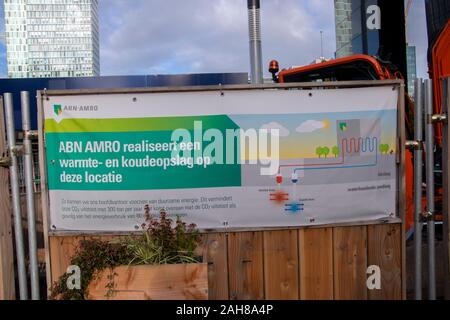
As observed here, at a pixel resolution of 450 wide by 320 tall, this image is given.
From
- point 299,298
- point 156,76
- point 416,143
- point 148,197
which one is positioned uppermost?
point 156,76

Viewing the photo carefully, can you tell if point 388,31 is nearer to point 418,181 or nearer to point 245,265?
point 418,181

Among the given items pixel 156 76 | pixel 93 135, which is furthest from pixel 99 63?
pixel 93 135

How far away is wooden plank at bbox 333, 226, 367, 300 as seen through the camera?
3.48m

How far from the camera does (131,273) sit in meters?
2.99

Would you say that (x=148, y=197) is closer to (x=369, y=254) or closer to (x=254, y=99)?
(x=254, y=99)

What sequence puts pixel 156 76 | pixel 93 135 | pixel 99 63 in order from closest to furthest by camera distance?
pixel 93 135
pixel 156 76
pixel 99 63

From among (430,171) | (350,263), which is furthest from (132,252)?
(430,171)

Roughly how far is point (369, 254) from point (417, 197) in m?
0.57

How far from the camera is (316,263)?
3.46 meters

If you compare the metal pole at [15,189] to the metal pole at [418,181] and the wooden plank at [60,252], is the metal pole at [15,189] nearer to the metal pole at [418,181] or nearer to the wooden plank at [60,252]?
the wooden plank at [60,252]

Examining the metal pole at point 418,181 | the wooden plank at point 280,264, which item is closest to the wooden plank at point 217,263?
the wooden plank at point 280,264

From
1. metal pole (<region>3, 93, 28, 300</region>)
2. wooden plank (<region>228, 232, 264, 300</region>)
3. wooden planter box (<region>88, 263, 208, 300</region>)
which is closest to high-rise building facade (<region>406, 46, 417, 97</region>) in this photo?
wooden plank (<region>228, 232, 264, 300</region>)

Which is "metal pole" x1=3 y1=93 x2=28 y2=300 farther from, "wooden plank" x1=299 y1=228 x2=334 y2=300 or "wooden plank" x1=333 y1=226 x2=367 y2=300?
"wooden plank" x1=333 y1=226 x2=367 y2=300

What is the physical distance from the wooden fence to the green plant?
0.83ft
